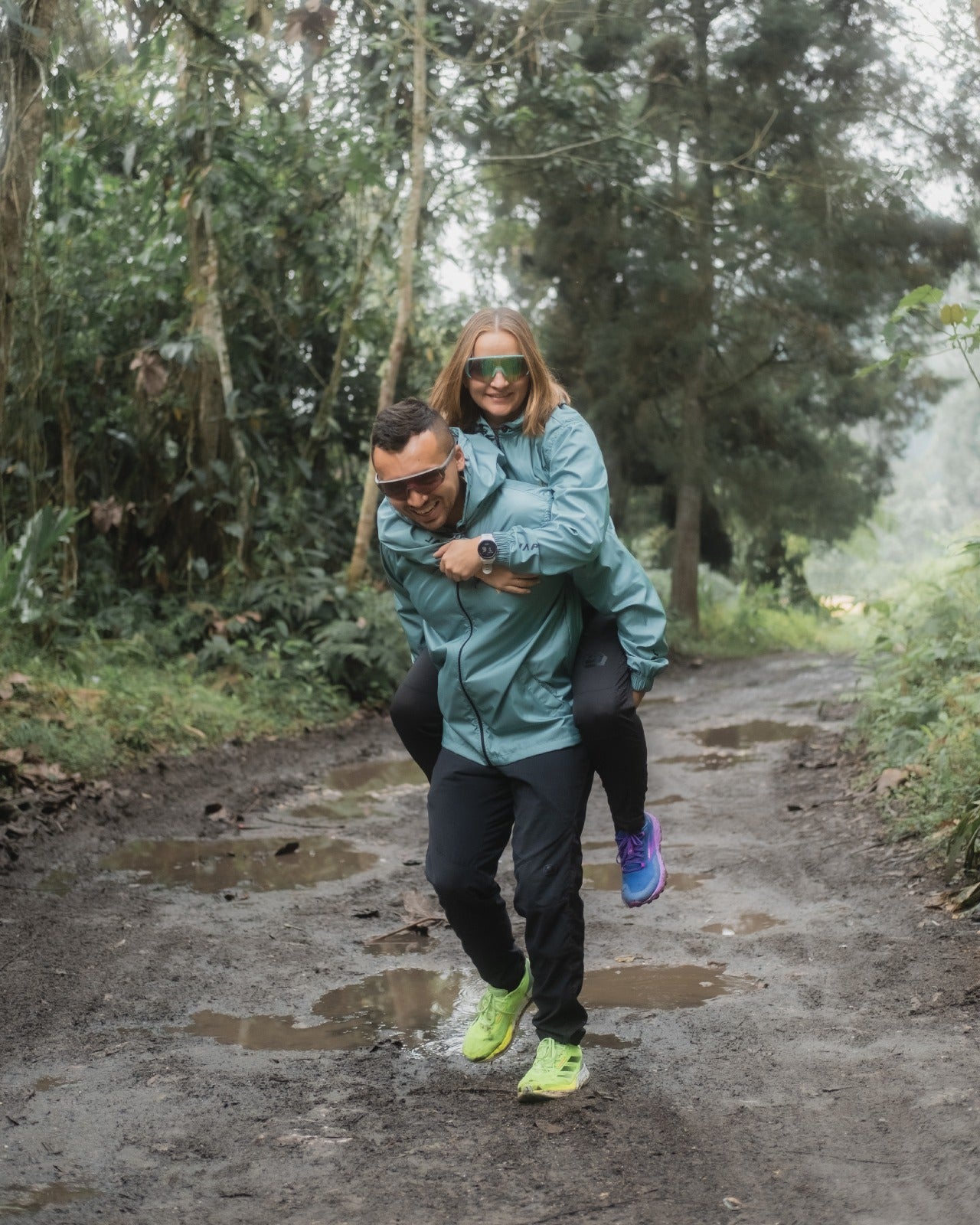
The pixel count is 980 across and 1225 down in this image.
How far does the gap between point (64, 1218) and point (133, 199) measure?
12.1m

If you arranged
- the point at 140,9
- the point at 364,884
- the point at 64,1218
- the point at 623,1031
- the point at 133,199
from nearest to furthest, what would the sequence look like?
the point at 64,1218 < the point at 623,1031 < the point at 364,884 < the point at 140,9 < the point at 133,199

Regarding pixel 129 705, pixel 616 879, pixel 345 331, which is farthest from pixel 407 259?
pixel 616 879

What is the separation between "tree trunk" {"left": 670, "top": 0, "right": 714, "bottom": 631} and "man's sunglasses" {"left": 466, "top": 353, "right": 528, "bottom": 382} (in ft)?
58.7

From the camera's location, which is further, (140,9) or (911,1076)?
(140,9)

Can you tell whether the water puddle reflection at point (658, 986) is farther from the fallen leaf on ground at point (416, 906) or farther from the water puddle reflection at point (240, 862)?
the water puddle reflection at point (240, 862)

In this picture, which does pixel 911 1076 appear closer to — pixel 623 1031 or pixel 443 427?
pixel 623 1031

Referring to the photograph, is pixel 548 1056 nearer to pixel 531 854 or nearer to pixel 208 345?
pixel 531 854

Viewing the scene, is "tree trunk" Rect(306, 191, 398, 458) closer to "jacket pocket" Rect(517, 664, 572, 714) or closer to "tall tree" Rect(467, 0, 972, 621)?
"tall tree" Rect(467, 0, 972, 621)

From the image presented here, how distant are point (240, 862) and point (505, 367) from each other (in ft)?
13.0

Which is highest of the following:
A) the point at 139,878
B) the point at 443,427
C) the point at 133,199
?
the point at 133,199

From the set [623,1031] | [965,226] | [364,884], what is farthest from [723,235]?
[623,1031]

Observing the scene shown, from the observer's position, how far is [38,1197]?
292 cm

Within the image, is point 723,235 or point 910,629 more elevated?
point 723,235

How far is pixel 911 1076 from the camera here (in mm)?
3480
